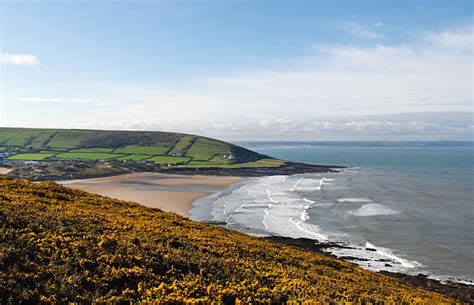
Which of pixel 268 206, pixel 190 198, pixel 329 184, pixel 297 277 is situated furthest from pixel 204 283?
pixel 329 184

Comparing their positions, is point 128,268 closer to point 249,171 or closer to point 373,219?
point 373,219

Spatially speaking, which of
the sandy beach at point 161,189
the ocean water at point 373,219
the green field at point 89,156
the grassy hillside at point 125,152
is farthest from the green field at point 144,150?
the ocean water at point 373,219

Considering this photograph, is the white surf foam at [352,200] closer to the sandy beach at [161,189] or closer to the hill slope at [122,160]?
the sandy beach at [161,189]

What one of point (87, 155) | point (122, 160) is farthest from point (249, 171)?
point (87, 155)

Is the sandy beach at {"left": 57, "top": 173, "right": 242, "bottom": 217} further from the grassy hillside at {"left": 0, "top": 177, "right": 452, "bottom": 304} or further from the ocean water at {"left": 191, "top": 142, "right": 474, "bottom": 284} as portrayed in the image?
the grassy hillside at {"left": 0, "top": 177, "right": 452, "bottom": 304}

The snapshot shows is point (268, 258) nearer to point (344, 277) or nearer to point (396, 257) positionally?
point (344, 277)

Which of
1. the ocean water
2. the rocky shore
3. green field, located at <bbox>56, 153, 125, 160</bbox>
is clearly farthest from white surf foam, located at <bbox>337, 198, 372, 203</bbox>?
green field, located at <bbox>56, 153, 125, 160</bbox>
